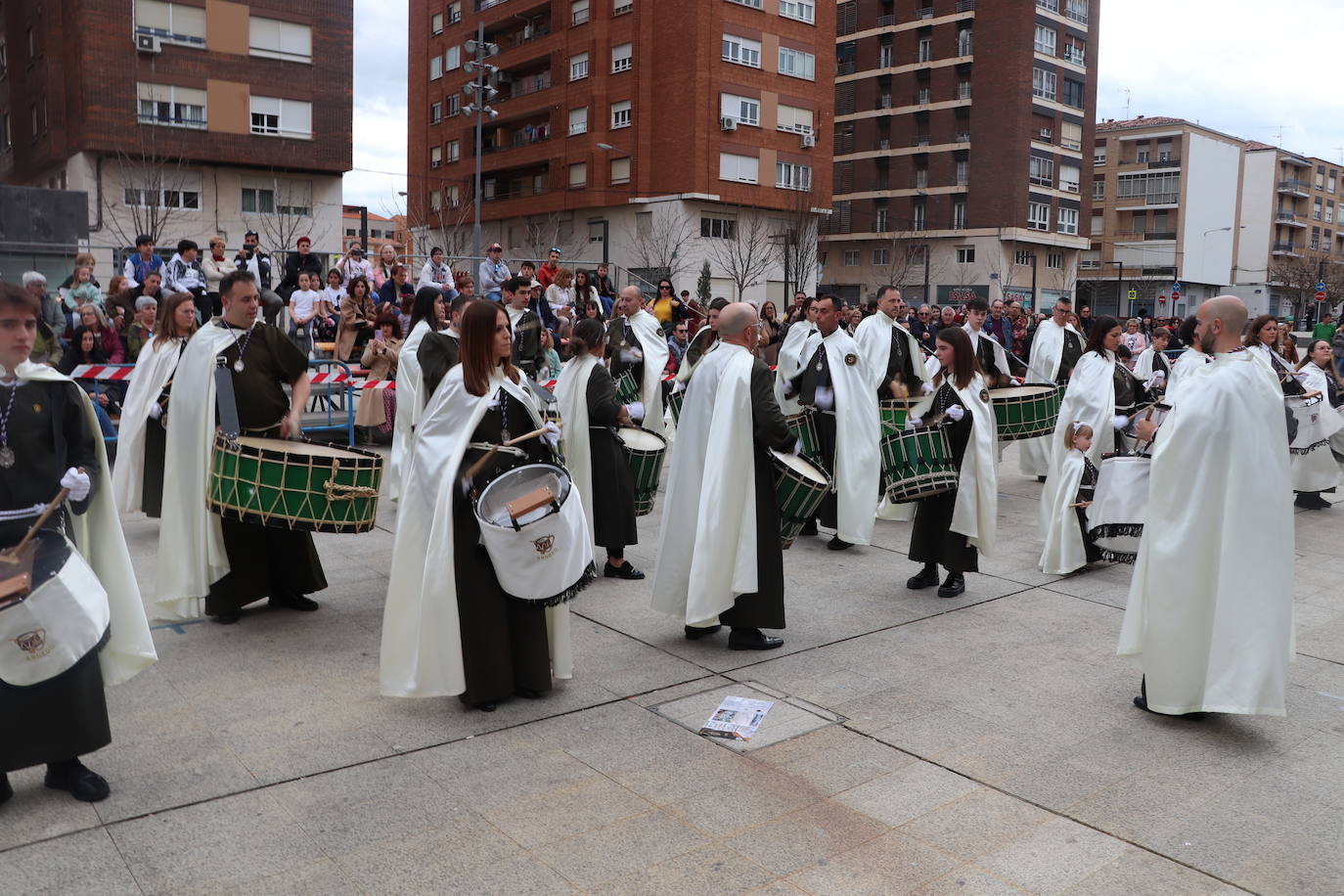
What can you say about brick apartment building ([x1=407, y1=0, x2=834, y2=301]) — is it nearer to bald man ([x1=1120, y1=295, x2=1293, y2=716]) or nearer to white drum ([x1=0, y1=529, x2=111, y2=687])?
bald man ([x1=1120, y1=295, x2=1293, y2=716])

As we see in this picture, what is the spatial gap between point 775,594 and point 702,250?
138 feet

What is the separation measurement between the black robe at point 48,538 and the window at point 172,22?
37774mm

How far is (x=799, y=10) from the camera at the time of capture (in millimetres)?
48812

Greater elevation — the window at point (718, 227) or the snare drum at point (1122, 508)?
the window at point (718, 227)

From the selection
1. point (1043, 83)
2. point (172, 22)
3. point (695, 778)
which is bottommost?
point (695, 778)

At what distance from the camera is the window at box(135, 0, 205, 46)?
119ft

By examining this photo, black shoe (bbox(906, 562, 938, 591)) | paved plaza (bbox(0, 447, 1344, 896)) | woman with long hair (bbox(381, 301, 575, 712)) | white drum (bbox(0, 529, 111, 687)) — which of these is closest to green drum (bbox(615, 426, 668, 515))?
paved plaza (bbox(0, 447, 1344, 896))

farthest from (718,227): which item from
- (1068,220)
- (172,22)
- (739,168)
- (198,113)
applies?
(1068,220)

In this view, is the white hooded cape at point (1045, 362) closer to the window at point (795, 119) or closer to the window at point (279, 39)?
the window at point (279, 39)

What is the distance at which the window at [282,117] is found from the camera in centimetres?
3822

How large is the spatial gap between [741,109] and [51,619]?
46.2 metres

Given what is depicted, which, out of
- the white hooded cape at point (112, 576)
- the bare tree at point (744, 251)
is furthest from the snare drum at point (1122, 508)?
the bare tree at point (744, 251)

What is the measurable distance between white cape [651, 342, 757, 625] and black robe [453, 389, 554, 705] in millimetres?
1059

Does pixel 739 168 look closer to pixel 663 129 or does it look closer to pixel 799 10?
pixel 663 129
